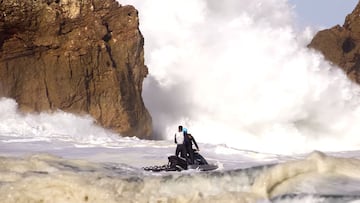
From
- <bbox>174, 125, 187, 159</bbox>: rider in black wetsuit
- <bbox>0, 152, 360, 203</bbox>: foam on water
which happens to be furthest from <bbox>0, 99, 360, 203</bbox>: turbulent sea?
<bbox>174, 125, 187, 159</bbox>: rider in black wetsuit

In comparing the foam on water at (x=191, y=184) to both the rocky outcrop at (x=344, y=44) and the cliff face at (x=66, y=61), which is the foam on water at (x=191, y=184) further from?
the rocky outcrop at (x=344, y=44)

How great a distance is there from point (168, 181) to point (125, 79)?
27.4 m

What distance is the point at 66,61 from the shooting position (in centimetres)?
3130

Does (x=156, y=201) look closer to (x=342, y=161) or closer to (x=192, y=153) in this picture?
(x=342, y=161)

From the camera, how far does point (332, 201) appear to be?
5617 millimetres

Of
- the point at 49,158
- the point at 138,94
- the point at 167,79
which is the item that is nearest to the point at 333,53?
the point at 167,79

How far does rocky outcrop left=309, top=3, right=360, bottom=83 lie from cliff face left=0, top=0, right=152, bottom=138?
63.5 feet

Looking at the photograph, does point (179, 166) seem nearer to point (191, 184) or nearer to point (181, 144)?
point (181, 144)

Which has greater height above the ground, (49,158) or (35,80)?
(35,80)

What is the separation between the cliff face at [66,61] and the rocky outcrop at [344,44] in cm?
1935

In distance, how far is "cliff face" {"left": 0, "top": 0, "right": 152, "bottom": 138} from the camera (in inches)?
1207

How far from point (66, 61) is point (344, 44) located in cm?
2556

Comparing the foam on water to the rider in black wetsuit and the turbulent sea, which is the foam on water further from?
the rider in black wetsuit

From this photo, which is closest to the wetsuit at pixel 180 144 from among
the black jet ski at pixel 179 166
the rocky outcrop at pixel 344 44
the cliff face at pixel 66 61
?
the black jet ski at pixel 179 166
